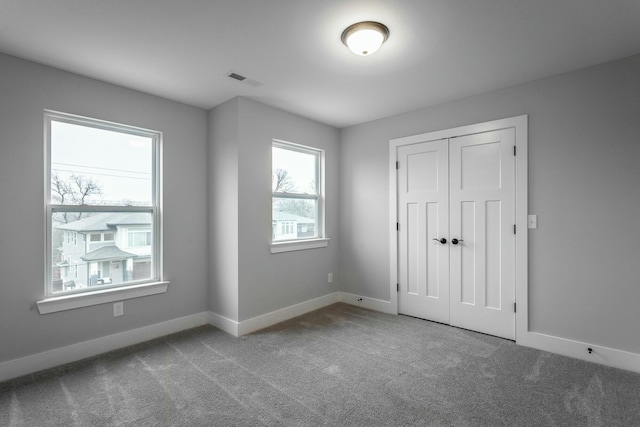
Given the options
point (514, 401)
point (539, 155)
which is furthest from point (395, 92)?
point (514, 401)

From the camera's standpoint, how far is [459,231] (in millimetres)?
3533

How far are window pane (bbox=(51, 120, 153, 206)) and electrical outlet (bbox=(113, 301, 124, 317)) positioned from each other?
3.16 ft

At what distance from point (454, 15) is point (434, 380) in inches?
102

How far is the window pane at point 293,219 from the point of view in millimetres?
3912

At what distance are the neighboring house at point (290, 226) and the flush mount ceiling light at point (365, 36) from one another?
2158 millimetres

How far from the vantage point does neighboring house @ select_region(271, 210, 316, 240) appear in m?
3.89

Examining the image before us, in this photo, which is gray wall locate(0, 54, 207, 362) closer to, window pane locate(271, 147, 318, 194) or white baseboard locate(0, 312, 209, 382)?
white baseboard locate(0, 312, 209, 382)

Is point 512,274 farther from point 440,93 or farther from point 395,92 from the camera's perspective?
point 395,92

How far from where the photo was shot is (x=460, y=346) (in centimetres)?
304

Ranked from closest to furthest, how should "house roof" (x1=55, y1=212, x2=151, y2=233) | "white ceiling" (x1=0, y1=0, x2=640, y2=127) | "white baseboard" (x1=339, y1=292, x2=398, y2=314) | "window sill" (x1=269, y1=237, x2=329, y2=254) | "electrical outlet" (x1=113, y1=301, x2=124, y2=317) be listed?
1. "white ceiling" (x1=0, y1=0, x2=640, y2=127)
2. "house roof" (x1=55, y1=212, x2=151, y2=233)
3. "electrical outlet" (x1=113, y1=301, x2=124, y2=317)
4. "window sill" (x1=269, y1=237, x2=329, y2=254)
5. "white baseboard" (x1=339, y1=292, x2=398, y2=314)

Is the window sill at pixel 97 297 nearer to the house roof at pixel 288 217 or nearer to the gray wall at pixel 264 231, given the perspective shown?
the gray wall at pixel 264 231

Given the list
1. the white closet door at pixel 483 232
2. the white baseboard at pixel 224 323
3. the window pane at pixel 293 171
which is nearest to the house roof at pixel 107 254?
the white baseboard at pixel 224 323

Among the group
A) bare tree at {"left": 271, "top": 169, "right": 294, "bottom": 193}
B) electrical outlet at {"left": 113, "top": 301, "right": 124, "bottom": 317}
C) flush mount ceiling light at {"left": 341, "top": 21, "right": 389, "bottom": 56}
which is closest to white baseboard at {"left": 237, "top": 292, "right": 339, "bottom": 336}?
electrical outlet at {"left": 113, "top": 301, "right": 124, "bottom": 317}

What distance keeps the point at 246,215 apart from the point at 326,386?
6.20ft
